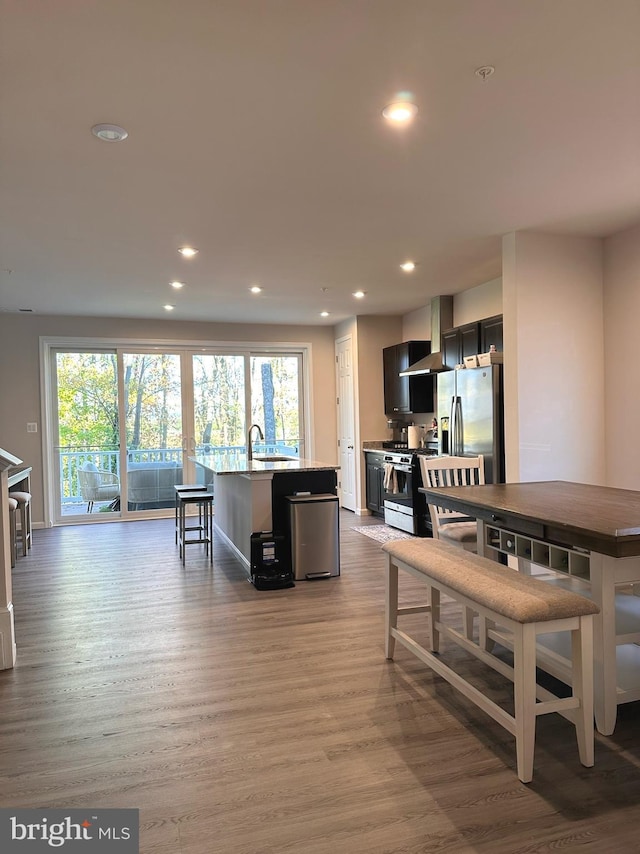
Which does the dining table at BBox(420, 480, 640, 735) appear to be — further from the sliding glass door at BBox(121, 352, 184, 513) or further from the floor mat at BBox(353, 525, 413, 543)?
the sliding glass door at BBox(121, 352, 184, 513)

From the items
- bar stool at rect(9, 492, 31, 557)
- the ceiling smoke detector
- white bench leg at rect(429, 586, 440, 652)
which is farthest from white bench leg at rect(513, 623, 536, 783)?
bar stool at rect(9, 492, 31, 557)

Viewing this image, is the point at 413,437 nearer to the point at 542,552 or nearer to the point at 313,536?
the point at 313,536

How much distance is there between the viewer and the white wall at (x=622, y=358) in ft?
13.8

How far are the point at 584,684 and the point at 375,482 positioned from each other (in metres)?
5.38

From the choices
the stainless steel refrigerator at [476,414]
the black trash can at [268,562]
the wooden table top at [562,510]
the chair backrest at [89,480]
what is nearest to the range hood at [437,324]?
the stainless steel refrigerator at [476,414]

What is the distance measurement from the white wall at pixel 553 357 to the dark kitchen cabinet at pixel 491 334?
753mm

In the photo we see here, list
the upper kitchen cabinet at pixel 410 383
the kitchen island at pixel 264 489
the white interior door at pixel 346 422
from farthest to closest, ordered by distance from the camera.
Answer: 1. the white interior door at pixel 346 422
2. the upper kitchen cabinet at pixel 410 383
3. the kitchen island at pixel 264 489

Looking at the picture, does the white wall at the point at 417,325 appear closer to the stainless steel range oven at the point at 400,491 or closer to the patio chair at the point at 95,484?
the stainless steel range oven at the point at 400,491

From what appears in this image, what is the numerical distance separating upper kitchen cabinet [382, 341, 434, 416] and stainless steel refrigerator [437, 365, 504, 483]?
118 cm

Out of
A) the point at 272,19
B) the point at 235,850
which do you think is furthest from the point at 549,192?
the point at 235,850

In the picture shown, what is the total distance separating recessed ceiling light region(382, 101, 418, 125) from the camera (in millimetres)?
2482

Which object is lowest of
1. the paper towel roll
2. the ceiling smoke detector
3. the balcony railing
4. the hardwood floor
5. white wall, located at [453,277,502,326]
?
the hardwood floor

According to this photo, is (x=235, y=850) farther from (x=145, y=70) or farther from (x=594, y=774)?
(x=145, y=70)

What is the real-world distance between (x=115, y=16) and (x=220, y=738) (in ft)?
8.79
